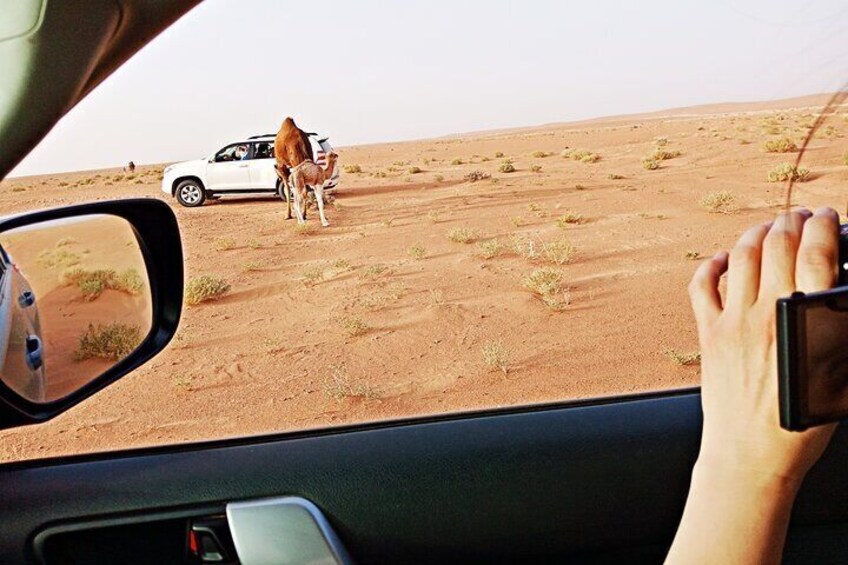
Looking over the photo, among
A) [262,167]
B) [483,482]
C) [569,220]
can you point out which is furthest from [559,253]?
[262,167]

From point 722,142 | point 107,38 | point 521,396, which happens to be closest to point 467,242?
point 521,396

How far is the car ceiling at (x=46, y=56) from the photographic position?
3.50ft

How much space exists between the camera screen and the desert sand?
286 mm

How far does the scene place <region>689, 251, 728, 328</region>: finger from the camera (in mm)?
1100

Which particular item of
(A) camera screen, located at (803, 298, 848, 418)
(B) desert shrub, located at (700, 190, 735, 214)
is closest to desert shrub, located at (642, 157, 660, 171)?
(B) desert shrub, located at (700, 190, 735, 214)

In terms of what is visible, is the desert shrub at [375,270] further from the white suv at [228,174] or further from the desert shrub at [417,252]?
the white suv at [228,174]

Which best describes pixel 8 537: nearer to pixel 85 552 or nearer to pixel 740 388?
pixel 85 552

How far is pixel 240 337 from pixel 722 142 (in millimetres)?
26389

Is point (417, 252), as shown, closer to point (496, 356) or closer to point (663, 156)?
point (496, 356)

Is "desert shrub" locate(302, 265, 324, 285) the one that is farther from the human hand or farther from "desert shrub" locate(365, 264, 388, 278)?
the human hand

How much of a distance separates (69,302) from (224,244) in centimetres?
1288

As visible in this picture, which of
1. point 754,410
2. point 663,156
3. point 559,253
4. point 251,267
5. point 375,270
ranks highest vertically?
point 663,156

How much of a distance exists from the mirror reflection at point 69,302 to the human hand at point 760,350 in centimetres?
133

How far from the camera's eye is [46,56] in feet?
3.60
